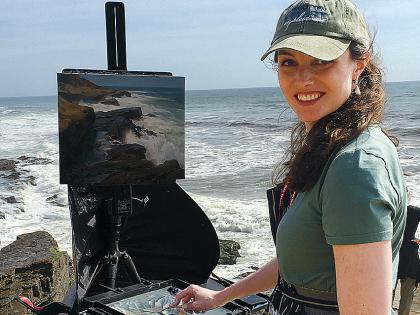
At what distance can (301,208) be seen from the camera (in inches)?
52.7

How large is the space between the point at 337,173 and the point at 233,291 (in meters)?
0.95

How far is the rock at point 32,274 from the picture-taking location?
16.8ft

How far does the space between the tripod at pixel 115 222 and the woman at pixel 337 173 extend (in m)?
2.34

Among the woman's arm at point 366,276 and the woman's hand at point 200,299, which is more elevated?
the woman's arm at point 366,276

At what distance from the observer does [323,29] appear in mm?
1307

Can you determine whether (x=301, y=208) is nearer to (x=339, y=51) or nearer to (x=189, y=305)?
(x=339, y=51)

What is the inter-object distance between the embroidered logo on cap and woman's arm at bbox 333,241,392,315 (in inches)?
21.9

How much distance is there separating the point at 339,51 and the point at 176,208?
9.54 feet

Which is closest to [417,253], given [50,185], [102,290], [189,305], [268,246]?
[189,305]

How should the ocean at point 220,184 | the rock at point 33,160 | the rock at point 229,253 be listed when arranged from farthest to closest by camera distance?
1. the rock at point 33,160
2. the ocean at point 220,184
3. the rock at point 229,253

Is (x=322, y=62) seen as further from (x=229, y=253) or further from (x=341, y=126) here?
(x=229, y=253)

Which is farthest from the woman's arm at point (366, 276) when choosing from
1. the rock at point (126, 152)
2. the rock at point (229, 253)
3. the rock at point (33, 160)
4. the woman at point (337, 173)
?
the rock at point (33, 160)

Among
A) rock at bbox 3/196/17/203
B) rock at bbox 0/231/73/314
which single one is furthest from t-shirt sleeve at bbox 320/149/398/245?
rock at bbox 3/196/17/203

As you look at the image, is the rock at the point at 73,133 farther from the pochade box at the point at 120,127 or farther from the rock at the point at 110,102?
the rock at the point at 110,102
